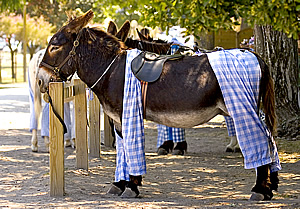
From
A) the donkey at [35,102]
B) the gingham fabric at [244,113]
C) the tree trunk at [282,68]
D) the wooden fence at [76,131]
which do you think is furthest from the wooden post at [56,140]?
the tree trunk at [282,68]

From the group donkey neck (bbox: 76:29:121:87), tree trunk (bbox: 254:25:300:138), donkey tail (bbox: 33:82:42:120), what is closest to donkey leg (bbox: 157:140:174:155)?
donkey tail (bbox: 33:82:42:120)

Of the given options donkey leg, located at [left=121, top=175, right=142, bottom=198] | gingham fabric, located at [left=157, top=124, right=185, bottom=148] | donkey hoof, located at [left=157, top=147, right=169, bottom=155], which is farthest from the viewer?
donkey hoof, located at [left=157, top=147, right=169, bottom=155]

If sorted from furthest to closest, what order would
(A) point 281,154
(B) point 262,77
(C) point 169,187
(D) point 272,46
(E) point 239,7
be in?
(D) point 272,46, (A) point 281,154, (E) point 239,7, (C) point 169,187, (B) point 262,77

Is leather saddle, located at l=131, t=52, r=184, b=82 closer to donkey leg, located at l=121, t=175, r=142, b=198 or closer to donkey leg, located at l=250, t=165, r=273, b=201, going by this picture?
donkey leg, located at l=121, t=175, r=142, b=198

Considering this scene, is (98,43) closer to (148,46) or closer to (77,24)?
(77,24)

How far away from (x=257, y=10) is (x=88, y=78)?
3.17 m

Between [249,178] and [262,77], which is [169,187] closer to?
[249,178]

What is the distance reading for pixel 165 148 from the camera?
30.6 ft

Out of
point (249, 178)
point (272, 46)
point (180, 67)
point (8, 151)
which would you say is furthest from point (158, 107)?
point (272, 46)

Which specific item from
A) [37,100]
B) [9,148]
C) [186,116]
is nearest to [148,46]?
[186,116]

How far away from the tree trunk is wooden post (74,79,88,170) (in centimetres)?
455

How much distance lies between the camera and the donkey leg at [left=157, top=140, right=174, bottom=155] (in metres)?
9.23

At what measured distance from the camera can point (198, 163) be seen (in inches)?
331

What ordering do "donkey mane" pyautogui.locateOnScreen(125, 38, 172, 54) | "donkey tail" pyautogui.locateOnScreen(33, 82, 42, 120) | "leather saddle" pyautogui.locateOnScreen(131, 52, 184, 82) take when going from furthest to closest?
"donkey tail" pyautogui.locateOnScreen(33, 82, 42, 120) < "donkey mane" pyautogui.locateOnScreen(125, 38, 172, 54) < "leather saddle" pyautogui.locateOnScreen(131, 52, 184, 82)
